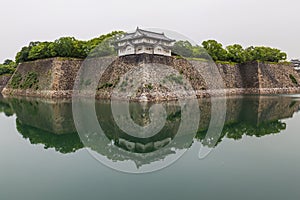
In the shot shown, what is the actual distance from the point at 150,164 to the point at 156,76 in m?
14.8

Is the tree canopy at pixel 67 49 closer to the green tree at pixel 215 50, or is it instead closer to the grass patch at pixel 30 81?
the grass patch at pixel 30 81

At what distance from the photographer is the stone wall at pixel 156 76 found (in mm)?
20547

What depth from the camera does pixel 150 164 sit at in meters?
5.60

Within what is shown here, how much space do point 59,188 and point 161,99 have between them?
47.7ft

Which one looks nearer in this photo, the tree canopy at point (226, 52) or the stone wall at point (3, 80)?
the tree canopy at point (226, 52)

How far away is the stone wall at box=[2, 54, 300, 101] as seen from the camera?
2055cm

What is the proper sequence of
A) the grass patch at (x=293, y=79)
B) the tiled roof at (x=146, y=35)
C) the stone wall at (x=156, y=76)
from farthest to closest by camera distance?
the grass patch at (x=293, y=79) < the tiled roof at (x=146, y=35) < the stone wall at (x=156, y=76)

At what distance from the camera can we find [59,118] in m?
11.2

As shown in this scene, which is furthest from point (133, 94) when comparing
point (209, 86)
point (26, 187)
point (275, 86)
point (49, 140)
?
point (275, 86)

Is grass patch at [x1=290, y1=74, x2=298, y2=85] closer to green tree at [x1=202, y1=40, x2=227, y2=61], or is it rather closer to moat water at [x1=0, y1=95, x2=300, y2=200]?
green tree at [x1=202, y1=40, x2=227, y2=61]

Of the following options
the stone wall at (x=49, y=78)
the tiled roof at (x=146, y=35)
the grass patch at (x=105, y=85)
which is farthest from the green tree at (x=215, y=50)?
the stone wall at (x=49, y=78)

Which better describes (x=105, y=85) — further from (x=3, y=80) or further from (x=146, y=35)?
(x=3, y=80)

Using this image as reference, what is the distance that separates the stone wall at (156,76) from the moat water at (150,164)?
33.1ft

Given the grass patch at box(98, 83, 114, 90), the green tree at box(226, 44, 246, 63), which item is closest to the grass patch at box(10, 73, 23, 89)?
the grass patch at box(98, 83, 114, 90)
